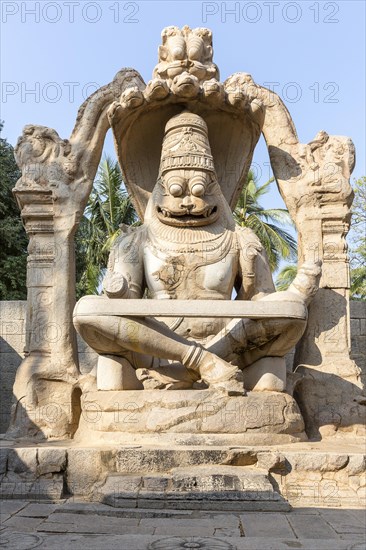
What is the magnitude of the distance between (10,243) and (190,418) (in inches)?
434

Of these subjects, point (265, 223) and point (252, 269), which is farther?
point (265, 223)

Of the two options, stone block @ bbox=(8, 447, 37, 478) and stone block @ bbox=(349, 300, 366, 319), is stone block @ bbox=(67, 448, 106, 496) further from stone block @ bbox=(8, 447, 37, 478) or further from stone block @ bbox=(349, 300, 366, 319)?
stone block @ bbox=(349, 300, 366, 319)

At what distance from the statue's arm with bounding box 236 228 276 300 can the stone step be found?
198cm

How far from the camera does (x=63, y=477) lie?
450 cm

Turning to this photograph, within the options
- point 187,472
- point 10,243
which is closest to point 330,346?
point 187,472

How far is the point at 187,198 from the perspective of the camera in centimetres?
573

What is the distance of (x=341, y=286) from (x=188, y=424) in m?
2.30

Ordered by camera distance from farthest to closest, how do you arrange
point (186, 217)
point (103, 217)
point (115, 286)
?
point (103, 217) < point (186, 217) < point (115, 286)

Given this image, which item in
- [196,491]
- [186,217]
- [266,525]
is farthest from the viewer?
[186,217]

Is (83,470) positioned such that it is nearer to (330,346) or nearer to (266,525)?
(266,525)

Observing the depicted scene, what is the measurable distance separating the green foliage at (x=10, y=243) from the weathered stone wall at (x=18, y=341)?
6.36m

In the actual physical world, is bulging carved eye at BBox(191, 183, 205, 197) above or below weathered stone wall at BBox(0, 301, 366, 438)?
above

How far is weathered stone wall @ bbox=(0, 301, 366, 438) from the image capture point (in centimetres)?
790

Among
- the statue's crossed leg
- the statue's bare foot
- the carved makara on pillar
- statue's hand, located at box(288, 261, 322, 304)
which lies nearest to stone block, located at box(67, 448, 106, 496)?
the carved makara on pillar
